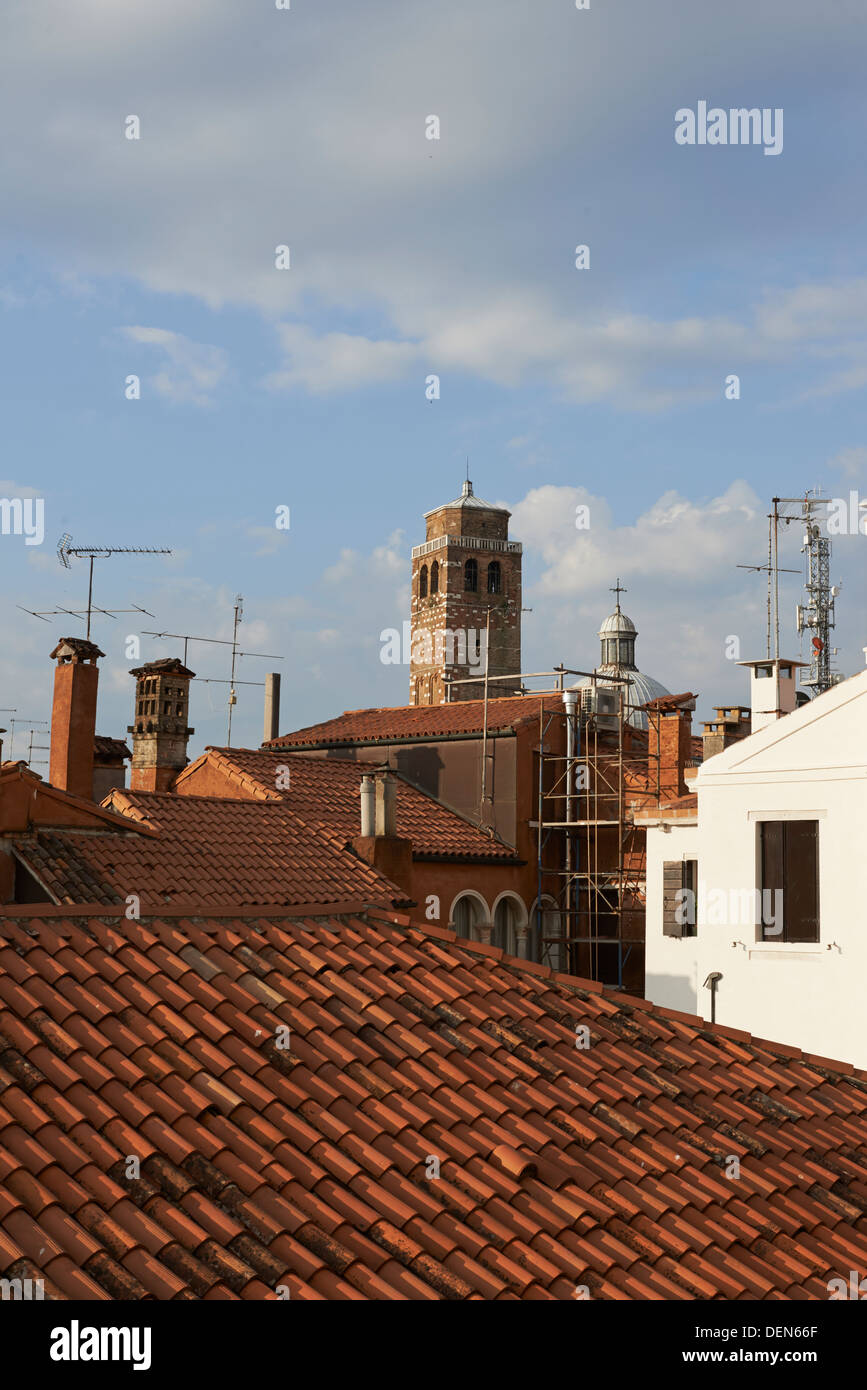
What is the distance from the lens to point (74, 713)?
18453mm

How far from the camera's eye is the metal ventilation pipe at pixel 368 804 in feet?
55.5

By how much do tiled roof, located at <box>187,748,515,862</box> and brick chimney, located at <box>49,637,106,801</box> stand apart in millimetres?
3430

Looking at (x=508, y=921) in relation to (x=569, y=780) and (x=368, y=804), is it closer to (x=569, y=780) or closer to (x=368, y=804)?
(x=569, y=780)

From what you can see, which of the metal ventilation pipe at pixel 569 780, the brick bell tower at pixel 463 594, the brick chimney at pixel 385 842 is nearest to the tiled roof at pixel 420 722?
the metal ventilation pipe at pixel 569 780

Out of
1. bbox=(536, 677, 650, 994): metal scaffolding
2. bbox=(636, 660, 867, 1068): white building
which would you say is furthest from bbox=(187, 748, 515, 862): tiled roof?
bbox=(636, 660, 867, 1068): white building

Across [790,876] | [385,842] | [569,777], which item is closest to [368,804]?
[385,842]

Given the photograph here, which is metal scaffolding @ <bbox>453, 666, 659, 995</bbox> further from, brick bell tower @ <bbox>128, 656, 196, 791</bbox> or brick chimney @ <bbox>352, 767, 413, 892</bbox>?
brick chimney @ <bbox>352, 767, 413, 892</bbox>

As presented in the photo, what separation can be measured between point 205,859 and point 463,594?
1744 inches

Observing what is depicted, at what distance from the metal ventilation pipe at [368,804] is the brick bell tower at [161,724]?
27.1 feet

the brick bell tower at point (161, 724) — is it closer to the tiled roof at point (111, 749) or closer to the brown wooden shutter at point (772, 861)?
the tiled roof at point (111, 749)

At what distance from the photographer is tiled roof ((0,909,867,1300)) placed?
4.81m
